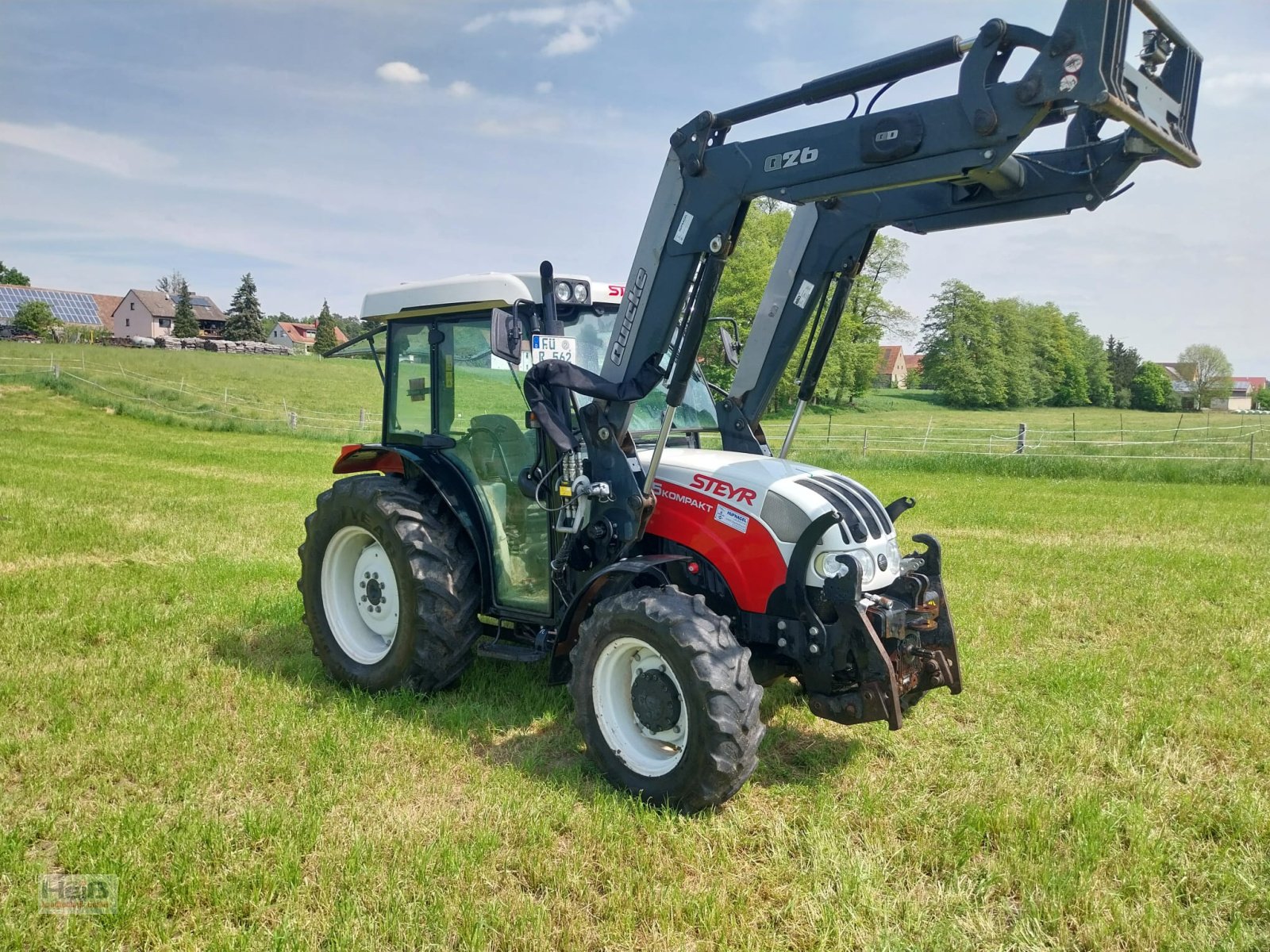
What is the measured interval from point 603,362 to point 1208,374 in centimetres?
8949

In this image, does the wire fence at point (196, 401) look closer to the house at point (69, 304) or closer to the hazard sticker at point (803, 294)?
the hazard sticker at point (803, 294)

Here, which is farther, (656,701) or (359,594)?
(359,594)

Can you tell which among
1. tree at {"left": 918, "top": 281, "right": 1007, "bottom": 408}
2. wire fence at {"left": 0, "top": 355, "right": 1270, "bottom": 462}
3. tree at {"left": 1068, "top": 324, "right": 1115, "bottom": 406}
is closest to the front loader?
wire fence at {"left": 0, "top": 355, "right": 1270, "bottom": 462}

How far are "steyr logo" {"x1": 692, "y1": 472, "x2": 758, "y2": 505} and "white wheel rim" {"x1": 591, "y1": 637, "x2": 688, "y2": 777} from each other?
0.88 meters

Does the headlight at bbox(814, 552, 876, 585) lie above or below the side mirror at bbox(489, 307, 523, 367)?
below

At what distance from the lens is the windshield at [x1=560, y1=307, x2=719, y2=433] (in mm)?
5258

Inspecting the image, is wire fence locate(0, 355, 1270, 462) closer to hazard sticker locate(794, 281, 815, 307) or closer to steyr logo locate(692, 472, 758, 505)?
hazard sticker locate(794, 281, 815, 307)

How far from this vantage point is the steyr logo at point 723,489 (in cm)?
464

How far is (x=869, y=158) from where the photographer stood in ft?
12.8

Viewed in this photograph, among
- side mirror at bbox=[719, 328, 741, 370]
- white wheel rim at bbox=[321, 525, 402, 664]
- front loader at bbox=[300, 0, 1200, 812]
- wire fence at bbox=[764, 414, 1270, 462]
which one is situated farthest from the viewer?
wire fence at bbox=[764, 414, 1270, 462]

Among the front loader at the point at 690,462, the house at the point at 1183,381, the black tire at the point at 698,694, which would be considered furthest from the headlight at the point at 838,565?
the house at the point at 1183,381

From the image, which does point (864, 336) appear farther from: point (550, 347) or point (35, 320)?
point (35, 320)

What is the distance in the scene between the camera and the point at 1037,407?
198 feet

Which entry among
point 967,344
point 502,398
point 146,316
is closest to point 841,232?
point 502,398
